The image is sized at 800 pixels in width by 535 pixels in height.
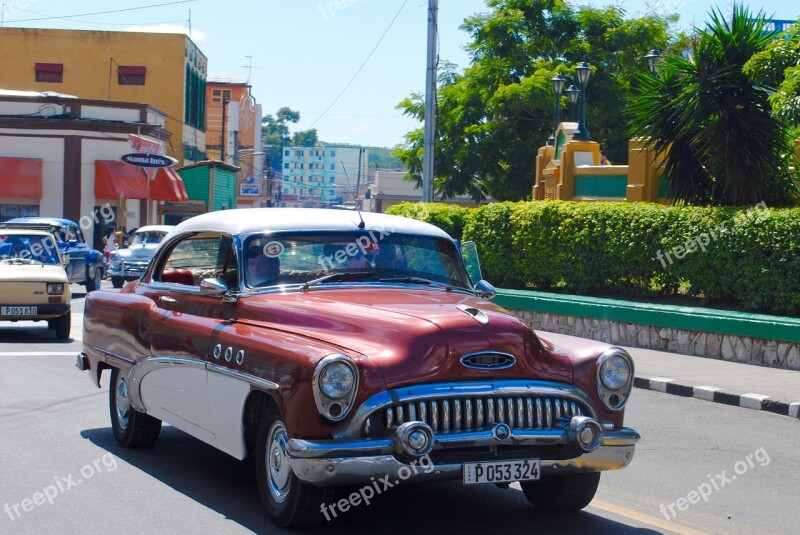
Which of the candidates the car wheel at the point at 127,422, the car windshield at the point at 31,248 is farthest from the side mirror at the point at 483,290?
the car windshield at the point at 31,248

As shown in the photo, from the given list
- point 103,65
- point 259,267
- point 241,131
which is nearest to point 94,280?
point 259,267

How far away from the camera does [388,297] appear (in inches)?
267

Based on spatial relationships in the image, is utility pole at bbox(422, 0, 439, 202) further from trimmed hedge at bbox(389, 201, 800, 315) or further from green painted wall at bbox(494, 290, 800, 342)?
green painted wall at bbox(494, 290, 800, 342)

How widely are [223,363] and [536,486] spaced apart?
198cm

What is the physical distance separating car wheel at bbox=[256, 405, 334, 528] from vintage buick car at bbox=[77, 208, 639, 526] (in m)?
0.01

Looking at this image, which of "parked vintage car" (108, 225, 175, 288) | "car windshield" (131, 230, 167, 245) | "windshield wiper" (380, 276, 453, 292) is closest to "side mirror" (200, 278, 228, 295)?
"windshield wiper" (380, 276, 453, 292)

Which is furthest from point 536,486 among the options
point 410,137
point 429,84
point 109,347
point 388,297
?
point 410,137

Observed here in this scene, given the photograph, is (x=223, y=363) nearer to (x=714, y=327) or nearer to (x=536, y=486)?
(x=536, y=486)

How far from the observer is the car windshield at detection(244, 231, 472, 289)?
712 centimetres

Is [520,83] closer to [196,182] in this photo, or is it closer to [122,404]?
[196,182]

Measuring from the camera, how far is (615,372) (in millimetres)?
6324

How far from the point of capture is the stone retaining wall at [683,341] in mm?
14312

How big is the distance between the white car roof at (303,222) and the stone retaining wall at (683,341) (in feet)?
20.2

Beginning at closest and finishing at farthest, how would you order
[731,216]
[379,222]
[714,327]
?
[379,222] → [714,327] → [731,216]
